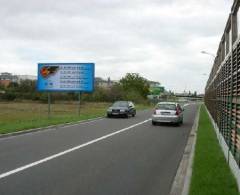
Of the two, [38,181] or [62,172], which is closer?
[38,181]

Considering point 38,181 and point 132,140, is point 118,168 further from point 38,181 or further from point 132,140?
point 132,140

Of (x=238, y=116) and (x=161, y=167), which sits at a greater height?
(x=238, y=116)

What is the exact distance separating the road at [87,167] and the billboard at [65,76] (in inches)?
821

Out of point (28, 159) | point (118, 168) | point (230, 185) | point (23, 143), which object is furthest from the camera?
point (23, 143)

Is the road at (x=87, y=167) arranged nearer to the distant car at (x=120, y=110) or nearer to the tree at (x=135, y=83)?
the distant car at (x=120, y=110)

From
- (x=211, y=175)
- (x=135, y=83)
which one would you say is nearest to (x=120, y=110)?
(x=211, y=175)

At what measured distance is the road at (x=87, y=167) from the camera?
7.93 metres

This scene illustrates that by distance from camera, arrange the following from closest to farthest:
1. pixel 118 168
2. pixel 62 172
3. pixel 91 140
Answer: pixel 62 172, pixel 118 168, pixel 91 140

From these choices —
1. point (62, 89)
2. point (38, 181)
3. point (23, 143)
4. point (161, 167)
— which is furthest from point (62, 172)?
point (62, 89)

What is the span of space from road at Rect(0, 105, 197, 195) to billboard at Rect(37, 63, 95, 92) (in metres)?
20.8

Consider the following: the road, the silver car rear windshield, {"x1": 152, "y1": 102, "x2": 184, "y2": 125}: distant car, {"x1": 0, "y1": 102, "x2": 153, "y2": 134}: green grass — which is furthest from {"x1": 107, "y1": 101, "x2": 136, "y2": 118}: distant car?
the road

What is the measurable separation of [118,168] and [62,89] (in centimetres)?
2721

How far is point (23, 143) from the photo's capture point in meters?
15.2

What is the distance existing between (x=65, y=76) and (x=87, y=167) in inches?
1074
